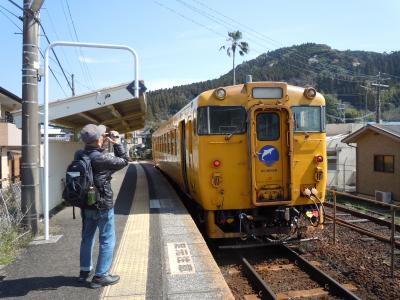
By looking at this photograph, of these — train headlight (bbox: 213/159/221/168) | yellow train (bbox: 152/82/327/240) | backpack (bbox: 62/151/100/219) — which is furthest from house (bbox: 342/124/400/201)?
backpack (bbox: 62/151/100/219)

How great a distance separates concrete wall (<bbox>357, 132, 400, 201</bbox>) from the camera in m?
17.5

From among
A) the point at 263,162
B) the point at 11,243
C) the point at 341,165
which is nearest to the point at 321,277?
the point at 263,162

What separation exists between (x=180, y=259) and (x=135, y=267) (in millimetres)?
627

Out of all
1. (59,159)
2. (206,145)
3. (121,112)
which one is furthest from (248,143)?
(121,112)

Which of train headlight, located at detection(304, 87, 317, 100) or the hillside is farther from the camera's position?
the hillside

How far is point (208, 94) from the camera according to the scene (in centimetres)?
791

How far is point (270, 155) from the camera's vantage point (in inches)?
308

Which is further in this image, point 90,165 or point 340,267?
point 340,267

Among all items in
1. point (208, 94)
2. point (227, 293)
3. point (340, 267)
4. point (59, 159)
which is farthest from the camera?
point (59, 159)

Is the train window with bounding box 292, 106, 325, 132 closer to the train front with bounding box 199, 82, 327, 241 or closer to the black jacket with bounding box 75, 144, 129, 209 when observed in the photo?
the train front with bounding box 199, 82, 327, 241

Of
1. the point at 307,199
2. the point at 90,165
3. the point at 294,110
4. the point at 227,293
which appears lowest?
the point at 227,293

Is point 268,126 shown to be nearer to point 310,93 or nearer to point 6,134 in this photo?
point 310,93

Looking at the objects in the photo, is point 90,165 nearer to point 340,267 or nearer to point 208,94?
point 208,94

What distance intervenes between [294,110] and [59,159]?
563 centimetres
